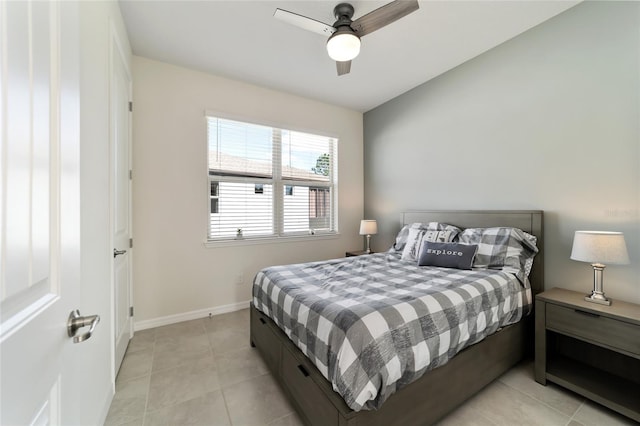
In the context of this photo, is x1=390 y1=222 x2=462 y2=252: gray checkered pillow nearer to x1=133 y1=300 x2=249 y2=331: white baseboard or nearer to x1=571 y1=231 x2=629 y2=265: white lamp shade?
x1=571 y1=231 x2=629 y2=265: white lamp shade

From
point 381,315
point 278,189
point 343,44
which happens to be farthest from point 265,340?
point 343,44

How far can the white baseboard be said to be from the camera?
2768mm

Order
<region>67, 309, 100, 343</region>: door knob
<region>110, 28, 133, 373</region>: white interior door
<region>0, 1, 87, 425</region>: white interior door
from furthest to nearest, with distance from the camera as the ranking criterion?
<region>110, 28, 133, 373</region>: white interior door
<region>67, 309, 100, 343</region>: door knob
<region>0, 1, 87, 425</region>: white interior door

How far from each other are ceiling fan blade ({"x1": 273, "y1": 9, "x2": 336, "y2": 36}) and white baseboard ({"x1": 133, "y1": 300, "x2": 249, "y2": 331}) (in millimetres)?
3034

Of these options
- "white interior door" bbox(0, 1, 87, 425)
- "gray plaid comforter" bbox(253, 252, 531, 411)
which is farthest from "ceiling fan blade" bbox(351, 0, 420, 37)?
"gray plaid comforter" bbox(253, 252, 531, 411)

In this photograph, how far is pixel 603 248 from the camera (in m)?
1.74

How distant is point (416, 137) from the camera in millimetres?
3529

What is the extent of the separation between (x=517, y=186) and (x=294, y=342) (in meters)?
2.53

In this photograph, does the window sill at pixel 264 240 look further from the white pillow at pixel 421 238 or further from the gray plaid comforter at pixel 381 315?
the white pillow at pixel 421 238

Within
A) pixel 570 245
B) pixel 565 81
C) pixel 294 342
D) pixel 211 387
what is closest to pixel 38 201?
pixel 294 342

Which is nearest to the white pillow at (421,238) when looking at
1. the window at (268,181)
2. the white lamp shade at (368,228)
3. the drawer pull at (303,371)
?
the white lamp shade at (368,228)

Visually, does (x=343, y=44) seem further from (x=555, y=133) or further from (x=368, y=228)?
(x=368, y=228)

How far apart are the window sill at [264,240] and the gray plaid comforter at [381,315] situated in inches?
45.1

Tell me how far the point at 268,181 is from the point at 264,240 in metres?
0.80
